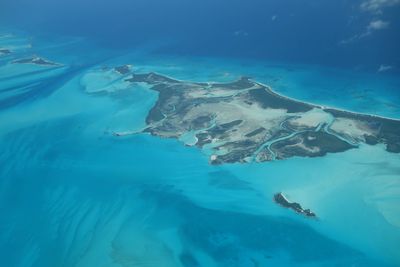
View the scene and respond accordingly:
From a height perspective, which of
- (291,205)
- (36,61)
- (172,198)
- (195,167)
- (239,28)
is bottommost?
(172,198)

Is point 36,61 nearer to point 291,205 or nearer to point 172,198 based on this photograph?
point 172,198

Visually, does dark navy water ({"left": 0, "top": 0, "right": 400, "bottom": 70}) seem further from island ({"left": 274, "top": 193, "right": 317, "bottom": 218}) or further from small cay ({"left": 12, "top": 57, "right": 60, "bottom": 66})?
island ({"left": 274, "top": 193, "right": 317, "bottom": 218})

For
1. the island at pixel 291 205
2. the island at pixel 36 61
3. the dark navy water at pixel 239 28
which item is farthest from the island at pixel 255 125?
the island at pixel 36 61

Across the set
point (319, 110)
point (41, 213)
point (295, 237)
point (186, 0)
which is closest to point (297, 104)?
point (319, 110)

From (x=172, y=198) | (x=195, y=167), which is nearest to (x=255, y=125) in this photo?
(x=195, y=167)

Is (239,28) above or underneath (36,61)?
above

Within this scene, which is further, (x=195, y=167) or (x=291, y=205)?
(x=195, y=167)

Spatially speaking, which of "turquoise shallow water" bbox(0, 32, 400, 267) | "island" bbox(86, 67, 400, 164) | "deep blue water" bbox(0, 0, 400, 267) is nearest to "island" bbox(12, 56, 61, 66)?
"deep blue water" bbox(0, 0, 400, 267)
